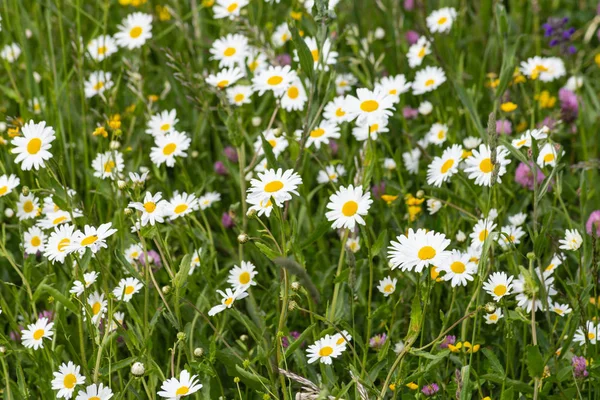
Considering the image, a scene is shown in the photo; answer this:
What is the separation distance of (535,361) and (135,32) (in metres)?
1.67

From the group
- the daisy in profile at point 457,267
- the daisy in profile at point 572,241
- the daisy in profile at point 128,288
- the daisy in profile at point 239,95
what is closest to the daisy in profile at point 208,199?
the daisy in profile at point 239,95

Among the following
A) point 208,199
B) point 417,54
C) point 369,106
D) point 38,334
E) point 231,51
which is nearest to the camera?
point 38,334

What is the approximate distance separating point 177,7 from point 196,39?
5.1 inches

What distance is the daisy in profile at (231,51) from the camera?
2.29 m

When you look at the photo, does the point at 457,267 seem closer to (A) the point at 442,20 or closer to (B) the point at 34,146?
(B) the point at 34,146

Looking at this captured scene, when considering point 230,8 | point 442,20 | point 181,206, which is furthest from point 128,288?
point 442,20

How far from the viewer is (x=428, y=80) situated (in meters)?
2.35

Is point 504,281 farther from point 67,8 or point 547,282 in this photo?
point 67,8

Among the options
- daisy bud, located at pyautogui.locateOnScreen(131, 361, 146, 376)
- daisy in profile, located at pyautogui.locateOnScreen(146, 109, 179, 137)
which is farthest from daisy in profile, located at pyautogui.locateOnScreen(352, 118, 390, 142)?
daisy bud, located at pyautogui.locateOnScreen(131, 361, 146, 376)

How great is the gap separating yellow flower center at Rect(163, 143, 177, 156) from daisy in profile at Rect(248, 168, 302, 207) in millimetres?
525

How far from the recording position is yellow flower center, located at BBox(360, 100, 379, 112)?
1.82 meters

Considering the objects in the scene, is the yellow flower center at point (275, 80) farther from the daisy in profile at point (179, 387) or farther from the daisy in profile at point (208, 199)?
the daisy in profile at point (179, 387)

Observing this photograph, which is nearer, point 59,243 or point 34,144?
point 59,243

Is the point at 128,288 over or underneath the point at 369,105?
underneath
